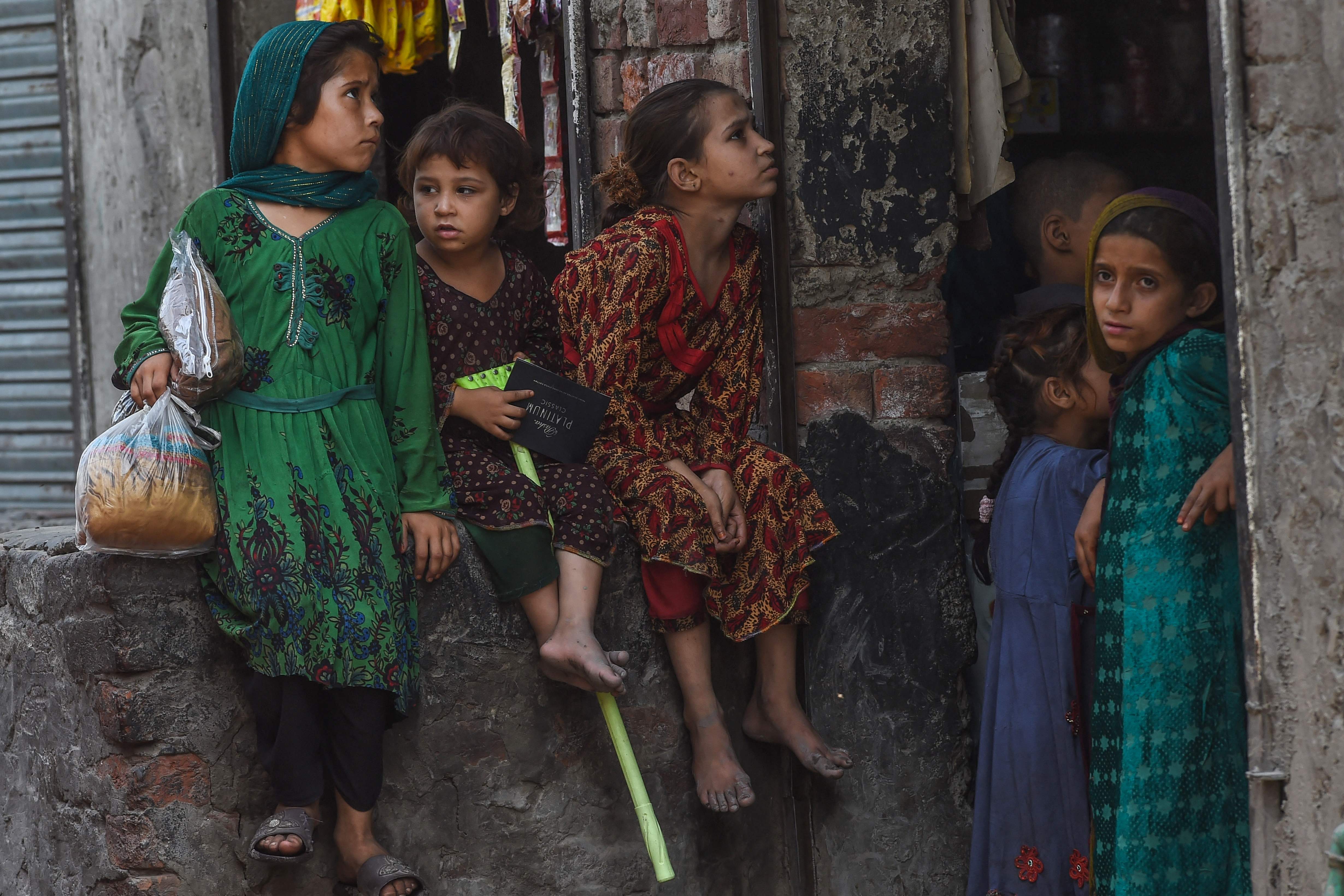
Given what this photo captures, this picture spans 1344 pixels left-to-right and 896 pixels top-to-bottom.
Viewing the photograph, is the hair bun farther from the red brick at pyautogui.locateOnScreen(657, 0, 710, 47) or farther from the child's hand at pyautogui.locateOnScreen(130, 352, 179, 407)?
the child's hand at pyautogui.locateOnScreen(130, 352, 179, 407)

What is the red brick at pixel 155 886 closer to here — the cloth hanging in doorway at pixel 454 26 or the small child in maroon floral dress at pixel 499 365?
the small child in maroon floral dress at pixel 499 365

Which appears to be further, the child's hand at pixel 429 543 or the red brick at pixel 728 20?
the red brick at pixel 728 20

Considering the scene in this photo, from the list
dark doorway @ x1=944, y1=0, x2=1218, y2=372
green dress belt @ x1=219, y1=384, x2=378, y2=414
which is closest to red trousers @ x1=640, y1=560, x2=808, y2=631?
green dress belt @ x1=219, y1=384, x2=378, y2=414

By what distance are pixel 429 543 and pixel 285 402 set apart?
0.36m

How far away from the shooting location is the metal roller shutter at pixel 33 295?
4719 mm

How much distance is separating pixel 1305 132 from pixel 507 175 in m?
1.52

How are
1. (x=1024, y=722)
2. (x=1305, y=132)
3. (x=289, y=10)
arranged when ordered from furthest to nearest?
(x=289, y=10) → (x=1024, y=722) → (x=1305, y=132)

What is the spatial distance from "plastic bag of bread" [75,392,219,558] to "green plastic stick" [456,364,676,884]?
0.62 meters

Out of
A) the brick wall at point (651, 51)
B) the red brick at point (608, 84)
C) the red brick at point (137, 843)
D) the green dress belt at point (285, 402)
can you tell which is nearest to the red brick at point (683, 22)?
the brick wall at point (651, 51)

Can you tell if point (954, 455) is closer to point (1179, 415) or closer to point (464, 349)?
point (1179, 415)

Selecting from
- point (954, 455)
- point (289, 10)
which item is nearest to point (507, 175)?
point (954, 455)

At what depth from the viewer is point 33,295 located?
4766mm

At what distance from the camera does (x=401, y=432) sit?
254 cm

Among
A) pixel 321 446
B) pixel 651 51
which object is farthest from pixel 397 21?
pixel 321 446
